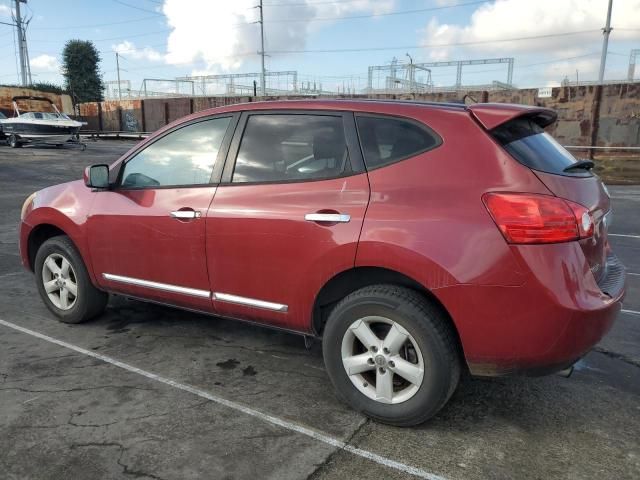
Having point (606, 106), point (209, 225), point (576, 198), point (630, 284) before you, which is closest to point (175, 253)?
point (209, 225)

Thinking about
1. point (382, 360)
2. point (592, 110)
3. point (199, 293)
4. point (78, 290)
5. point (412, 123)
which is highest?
point (592, 110)

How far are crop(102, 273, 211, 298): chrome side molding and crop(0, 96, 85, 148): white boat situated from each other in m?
21.9

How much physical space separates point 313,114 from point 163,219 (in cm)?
128

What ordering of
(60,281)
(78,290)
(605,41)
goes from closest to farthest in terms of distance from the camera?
(78,290) → (60,281) → (605,41)

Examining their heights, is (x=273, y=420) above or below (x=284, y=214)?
below

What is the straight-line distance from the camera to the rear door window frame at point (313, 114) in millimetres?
2984

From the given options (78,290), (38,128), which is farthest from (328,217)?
(38,128)

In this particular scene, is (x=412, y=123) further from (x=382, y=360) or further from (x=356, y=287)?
(x=382, y=360)

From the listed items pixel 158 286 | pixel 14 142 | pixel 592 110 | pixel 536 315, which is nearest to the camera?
pixel 536 315

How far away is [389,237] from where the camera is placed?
2.73 metres

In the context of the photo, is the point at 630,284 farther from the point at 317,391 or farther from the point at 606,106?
the point at 606,106

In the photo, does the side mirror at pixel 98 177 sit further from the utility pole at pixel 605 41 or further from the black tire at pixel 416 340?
the utility pole at pixel 605 41

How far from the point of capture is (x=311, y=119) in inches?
128

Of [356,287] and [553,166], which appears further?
[356,287]
